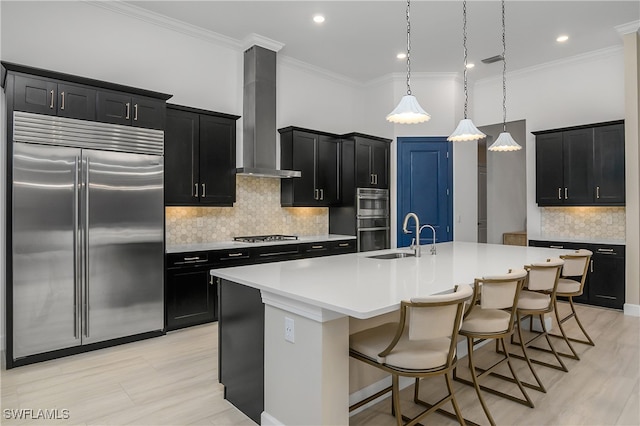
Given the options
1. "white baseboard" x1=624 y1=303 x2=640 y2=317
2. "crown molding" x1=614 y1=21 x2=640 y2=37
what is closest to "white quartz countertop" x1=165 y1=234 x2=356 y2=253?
"white baseboard" x1=624 y1=303 x2=640 y2=317

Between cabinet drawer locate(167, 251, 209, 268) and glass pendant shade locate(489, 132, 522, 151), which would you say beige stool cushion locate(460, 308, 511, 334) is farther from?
cabinet drawer locate(167, 251, 209, 268)

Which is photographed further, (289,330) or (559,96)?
(559,96)

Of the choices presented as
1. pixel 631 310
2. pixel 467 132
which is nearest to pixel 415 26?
pixel 467 132

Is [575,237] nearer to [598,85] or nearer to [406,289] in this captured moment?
[598,85]

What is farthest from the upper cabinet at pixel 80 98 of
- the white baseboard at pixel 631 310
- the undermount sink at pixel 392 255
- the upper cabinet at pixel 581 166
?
the white baseboard at pixel 631 310

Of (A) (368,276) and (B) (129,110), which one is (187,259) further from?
(A) (368,276)

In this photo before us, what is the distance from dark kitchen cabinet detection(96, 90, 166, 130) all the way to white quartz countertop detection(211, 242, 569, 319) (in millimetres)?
2042

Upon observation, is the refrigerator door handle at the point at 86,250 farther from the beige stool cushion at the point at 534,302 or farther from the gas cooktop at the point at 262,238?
the beige stool cushion at the point at 534,302

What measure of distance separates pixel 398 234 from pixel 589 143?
2984mm

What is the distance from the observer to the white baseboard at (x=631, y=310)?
481 cm

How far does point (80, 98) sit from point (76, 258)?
1460 millimetres

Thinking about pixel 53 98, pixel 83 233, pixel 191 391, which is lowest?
pixel 191 391

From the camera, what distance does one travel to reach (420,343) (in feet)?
7.05

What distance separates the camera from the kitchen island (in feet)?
6.45
